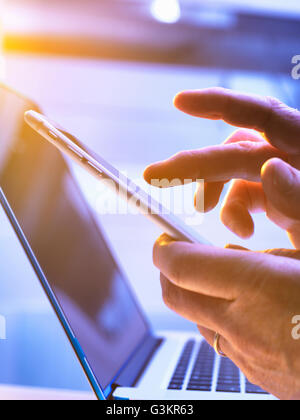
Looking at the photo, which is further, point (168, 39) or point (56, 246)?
point (168, 39)

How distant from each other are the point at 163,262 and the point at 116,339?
0.34 m

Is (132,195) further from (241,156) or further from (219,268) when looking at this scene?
(241,156)

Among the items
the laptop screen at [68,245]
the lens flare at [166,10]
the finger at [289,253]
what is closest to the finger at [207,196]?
the finger at [289,253]

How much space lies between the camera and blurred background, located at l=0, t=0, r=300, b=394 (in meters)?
1.17

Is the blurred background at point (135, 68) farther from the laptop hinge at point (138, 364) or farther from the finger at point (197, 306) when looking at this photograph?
the finger at point (197, 306)

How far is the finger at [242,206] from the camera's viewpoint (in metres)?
0.46

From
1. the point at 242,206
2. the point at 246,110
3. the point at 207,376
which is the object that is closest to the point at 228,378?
the point at 207,376

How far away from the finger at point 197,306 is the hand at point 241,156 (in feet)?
0.36

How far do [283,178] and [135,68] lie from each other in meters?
1.10

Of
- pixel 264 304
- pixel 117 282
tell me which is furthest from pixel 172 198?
pixel 264 304

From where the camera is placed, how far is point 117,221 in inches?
46.2

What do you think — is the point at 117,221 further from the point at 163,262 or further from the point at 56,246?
the point at 163,262

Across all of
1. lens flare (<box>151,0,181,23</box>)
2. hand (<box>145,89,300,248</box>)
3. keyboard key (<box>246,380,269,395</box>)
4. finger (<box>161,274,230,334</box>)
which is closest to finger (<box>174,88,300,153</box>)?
hand (<box>145,89,300,248</box>)

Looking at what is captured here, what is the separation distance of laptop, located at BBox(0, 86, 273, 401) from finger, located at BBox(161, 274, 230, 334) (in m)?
0.13
